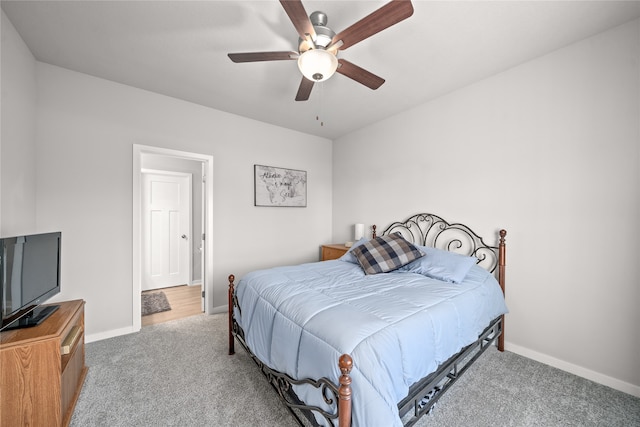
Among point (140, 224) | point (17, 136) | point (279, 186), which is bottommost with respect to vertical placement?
point (140, 224)

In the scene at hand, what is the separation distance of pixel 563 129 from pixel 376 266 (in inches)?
78.9

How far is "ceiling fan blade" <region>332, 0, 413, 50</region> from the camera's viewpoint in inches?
51.9

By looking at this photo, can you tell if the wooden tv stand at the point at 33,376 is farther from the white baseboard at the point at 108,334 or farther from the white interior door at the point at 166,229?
the white interior door at the point at 166,229

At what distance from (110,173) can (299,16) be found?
8.46 ft

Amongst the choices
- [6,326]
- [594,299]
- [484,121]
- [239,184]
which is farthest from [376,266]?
[6,326]

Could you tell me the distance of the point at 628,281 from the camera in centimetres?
191

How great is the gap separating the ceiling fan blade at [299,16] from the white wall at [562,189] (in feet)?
6.91

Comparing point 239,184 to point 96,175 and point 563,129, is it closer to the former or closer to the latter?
point 96,175

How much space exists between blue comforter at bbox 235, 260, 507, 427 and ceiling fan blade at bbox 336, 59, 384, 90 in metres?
1.62

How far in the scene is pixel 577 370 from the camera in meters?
2.11

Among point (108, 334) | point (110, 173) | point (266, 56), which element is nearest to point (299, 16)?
point (266, 56)

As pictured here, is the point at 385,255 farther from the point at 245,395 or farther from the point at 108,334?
the point at 108,334

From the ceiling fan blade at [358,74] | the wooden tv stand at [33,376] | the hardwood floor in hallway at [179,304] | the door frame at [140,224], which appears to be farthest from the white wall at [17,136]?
the ceiling fan blade at [358,74]

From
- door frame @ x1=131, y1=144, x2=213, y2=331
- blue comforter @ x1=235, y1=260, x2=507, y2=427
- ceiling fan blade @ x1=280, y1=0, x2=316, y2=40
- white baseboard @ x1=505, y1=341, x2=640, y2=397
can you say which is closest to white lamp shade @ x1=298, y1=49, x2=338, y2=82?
ceiling fan blade @ x1=280, y1=0, x2=316, y2=40
